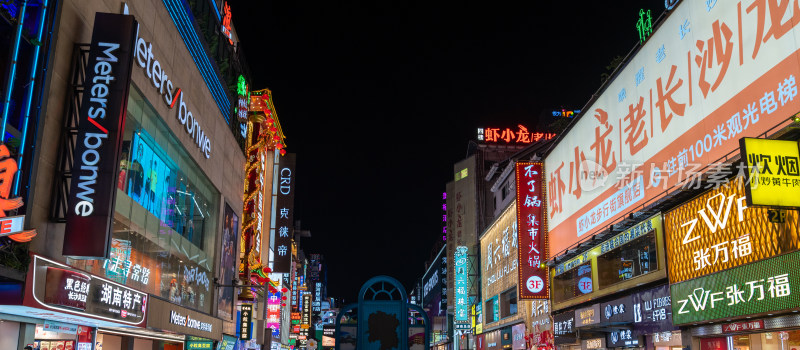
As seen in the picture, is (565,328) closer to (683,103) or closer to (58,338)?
(683,103)

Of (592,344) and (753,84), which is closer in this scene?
(753,84)

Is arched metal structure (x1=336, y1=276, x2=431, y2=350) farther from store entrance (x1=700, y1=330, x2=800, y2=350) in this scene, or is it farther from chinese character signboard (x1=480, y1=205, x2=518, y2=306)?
chinese character signboard (x1=480, y1=205, x2=518, y2=306)

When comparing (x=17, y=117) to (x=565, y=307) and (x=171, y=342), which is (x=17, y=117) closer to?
(x=171, y=342)

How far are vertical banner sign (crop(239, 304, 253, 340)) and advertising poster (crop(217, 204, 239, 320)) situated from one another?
250 centimetres

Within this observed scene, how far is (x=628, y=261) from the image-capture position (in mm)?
21281

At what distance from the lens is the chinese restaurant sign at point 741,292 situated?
12.1 meters

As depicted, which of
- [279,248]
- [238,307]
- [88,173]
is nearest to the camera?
[88,173]

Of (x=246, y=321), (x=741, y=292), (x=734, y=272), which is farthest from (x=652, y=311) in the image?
(x=246, y=321)

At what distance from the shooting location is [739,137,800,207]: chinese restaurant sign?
10.8 meters

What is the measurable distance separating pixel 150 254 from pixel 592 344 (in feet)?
54.4

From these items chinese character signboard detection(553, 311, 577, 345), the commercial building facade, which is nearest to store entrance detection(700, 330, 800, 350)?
chinese character signboard detection(553, 311, 577, 345)

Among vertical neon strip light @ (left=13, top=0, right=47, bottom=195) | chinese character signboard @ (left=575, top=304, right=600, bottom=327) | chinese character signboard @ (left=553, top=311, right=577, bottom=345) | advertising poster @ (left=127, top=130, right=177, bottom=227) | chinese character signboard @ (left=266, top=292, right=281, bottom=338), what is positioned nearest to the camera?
vertical neon strip light @ (left=13, top=0, right=47, bottom=195)

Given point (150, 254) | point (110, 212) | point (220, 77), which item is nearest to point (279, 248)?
point (220, 77)

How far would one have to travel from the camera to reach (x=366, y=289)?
1716cm
